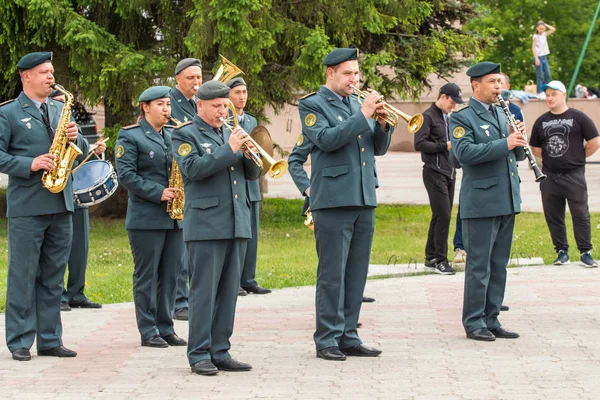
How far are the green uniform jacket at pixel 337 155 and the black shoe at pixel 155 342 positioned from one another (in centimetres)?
156

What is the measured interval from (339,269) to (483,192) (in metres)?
1.41

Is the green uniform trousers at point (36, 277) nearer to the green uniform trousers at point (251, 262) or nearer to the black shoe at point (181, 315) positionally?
the black shoe at point (181, 315)

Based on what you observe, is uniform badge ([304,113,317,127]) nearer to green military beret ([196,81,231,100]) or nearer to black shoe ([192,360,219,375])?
green military beret ([196,81,231,100])

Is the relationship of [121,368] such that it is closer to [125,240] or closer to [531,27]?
[125,240]

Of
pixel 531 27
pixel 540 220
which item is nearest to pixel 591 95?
pixel 531 27

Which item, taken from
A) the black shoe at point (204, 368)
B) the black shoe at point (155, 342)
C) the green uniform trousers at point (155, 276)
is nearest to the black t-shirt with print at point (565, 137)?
the green uniform trousers at point (155, 276)

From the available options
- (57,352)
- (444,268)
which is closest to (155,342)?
(57,352)

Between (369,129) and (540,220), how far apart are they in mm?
10924

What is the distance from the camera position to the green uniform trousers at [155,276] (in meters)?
9.02

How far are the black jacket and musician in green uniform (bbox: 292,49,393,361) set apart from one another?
4.42 m

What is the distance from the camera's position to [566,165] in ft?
43.4

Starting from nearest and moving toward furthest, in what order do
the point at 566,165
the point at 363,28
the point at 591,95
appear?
the point at 566,165 < the point at 363,28 < the point at 591,95

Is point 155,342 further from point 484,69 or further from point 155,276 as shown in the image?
point 484,69

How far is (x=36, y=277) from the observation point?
8.62 metres
